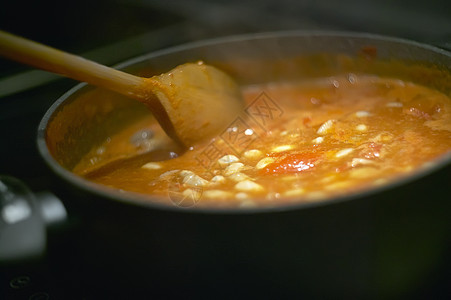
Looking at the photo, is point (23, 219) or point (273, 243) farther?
point (23, 219)

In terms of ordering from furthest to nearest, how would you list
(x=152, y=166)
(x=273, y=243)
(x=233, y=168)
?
(x=152, y=166)
(x=233, y=168)
(x=273, y=243)

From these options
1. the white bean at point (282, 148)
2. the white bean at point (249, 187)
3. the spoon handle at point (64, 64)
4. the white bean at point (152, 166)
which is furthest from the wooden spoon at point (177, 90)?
the white bean at point (249, 187)

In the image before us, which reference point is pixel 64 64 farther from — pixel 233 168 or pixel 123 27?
pixel 123 27

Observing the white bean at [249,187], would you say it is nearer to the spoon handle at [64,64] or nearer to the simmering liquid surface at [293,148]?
the simmering liquid surface at [293,148]

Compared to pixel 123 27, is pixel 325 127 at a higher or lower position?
lower

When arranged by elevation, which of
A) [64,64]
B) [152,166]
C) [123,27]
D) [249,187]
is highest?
[123,27]

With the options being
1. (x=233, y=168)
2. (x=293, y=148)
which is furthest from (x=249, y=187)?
(x=293, y=148)

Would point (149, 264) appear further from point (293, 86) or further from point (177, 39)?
point (177, 39)
